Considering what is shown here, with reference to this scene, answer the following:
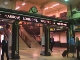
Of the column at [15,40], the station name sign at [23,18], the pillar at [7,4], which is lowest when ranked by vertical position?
the column at [15,40]

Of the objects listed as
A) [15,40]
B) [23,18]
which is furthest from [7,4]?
[15,40]

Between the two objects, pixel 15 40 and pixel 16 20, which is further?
pixel 15 40

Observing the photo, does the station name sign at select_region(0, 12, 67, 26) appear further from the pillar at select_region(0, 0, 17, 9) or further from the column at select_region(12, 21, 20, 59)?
the pillar at select_region(0, 0, 17, 9)

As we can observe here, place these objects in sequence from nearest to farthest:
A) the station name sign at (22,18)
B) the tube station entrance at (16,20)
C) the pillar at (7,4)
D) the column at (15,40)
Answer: the station name sign at (22,18) < the tube station entrance at (16,20) < the column at (15,40) < the pillar at (7,4)

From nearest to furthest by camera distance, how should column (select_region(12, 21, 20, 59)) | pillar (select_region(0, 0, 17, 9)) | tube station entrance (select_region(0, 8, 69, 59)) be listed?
1. tube station entrance (select_region(0, 8, 69, 59))
2. column (select_region(12, 21, 20, 59))
3. pillar (select_region(0, 0, 17, 9))

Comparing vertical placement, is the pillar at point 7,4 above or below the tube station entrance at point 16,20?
above

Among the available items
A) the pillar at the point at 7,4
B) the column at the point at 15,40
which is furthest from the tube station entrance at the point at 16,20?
the pillar at the point at 7,4

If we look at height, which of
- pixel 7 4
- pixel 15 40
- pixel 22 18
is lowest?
pixel 15 40

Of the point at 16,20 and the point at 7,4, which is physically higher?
the point at 7,4

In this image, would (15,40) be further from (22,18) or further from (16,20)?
(22,18)

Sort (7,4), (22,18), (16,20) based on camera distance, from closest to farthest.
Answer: (16,20) < (22,18) < (7,4)

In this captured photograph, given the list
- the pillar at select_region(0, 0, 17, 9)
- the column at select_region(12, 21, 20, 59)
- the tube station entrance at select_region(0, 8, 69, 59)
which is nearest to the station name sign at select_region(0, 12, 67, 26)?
the tube station entrance at select_region(0, 8, 69, 59)

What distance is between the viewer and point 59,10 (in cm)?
2764

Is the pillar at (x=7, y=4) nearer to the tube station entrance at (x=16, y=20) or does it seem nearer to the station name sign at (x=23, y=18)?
the tube station entrance at (x=16, y=20)
